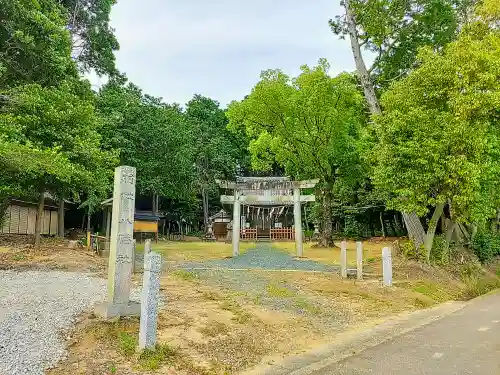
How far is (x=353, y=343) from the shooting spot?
6.47m

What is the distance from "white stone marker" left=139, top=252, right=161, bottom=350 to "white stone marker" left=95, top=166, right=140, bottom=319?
112 centimetres

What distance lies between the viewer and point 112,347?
17.3 feet

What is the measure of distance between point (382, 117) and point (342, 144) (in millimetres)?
8318

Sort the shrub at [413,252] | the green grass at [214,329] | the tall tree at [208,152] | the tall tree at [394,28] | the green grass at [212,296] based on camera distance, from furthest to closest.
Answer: the tall tree at [208,152] < the tall tree at [394,28] < the shrub at [413,252] < the green grass at [212,296] < the green grass at [214,329]

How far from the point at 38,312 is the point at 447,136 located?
476 inches

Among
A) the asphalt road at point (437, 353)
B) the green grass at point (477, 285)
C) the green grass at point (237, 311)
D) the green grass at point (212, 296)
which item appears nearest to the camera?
the asphalt road at point (437, 353)

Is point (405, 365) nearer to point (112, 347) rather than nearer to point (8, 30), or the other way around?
point (112, 347)

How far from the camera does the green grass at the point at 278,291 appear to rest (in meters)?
9.30

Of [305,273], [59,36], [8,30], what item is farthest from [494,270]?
[8,30]

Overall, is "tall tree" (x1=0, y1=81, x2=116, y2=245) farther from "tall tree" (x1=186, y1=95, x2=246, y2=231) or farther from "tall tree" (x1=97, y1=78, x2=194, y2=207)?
"tall tree" (x1=186, y1=95, x2=246, y2=231)

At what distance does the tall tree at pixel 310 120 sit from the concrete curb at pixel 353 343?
14.1m

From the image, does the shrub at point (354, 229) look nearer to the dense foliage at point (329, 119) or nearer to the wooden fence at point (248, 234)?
the dense foliage at point (329, 119)

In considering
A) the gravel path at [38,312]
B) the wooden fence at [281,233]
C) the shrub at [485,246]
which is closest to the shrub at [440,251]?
the shrub at [485,246]

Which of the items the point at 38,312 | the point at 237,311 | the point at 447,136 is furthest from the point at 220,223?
the point at 38,312
